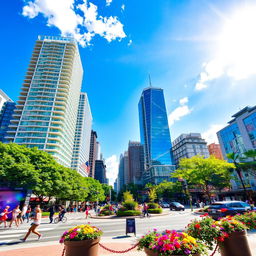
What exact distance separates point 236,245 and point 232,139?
49.9 meters

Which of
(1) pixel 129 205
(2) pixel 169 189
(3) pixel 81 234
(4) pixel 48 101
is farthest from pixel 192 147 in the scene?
Result: (3) pixel 81 234

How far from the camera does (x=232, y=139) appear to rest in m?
45.9

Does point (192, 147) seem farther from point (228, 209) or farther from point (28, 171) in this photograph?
point (28, 171)

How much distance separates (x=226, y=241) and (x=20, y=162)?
28770 mm

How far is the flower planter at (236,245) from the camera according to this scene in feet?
15.6

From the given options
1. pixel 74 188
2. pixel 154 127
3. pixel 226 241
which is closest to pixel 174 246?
pixel 226 241

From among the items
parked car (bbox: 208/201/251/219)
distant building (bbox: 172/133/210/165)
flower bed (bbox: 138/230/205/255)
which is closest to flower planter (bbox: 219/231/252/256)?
flower bed (bbox: 138/230/205/255)

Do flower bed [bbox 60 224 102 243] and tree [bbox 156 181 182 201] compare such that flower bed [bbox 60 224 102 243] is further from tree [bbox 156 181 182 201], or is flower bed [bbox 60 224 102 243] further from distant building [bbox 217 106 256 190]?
tree [bbox 156 181 182 201]

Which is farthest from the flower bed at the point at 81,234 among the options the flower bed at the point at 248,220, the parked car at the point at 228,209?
the parked car at the point at 228,209

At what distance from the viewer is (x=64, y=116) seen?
66.3 metres

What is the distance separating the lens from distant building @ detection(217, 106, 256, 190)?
1528 inches

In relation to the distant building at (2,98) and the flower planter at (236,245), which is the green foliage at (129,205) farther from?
the distant building at (2,98)

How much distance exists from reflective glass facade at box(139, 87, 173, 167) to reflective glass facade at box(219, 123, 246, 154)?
54.6 metres

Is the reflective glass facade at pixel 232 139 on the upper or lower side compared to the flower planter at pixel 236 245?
upper
